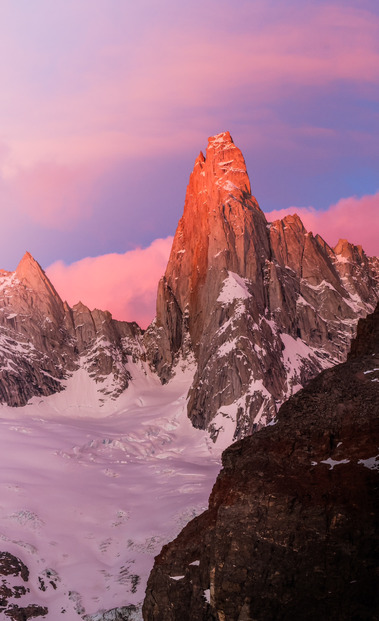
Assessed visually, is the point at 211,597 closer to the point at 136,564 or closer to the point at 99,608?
the point at 99,608

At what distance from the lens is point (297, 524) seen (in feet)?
203

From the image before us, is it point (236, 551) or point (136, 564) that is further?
point (136, 564)

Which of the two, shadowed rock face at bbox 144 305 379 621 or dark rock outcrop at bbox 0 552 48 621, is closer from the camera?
shadowed rock face at bbox 144 305 379 621

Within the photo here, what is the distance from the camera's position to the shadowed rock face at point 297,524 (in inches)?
2379

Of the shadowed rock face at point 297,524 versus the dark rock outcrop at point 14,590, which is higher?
the shadowed rock face at point 297,524

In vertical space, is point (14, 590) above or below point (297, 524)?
below

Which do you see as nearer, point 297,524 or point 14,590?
point 297,524

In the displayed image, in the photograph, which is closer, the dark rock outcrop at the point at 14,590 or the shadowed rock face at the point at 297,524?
the shadowed rock face at the point at 297,524

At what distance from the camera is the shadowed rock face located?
60438mm

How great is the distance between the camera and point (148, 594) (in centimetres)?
7444

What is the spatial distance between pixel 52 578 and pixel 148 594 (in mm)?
106028

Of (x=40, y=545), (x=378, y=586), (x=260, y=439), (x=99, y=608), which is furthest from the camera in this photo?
(x=40, y=545)

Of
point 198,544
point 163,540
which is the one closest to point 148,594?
point 198,544

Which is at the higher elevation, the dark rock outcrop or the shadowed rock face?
the shadowed rock face
